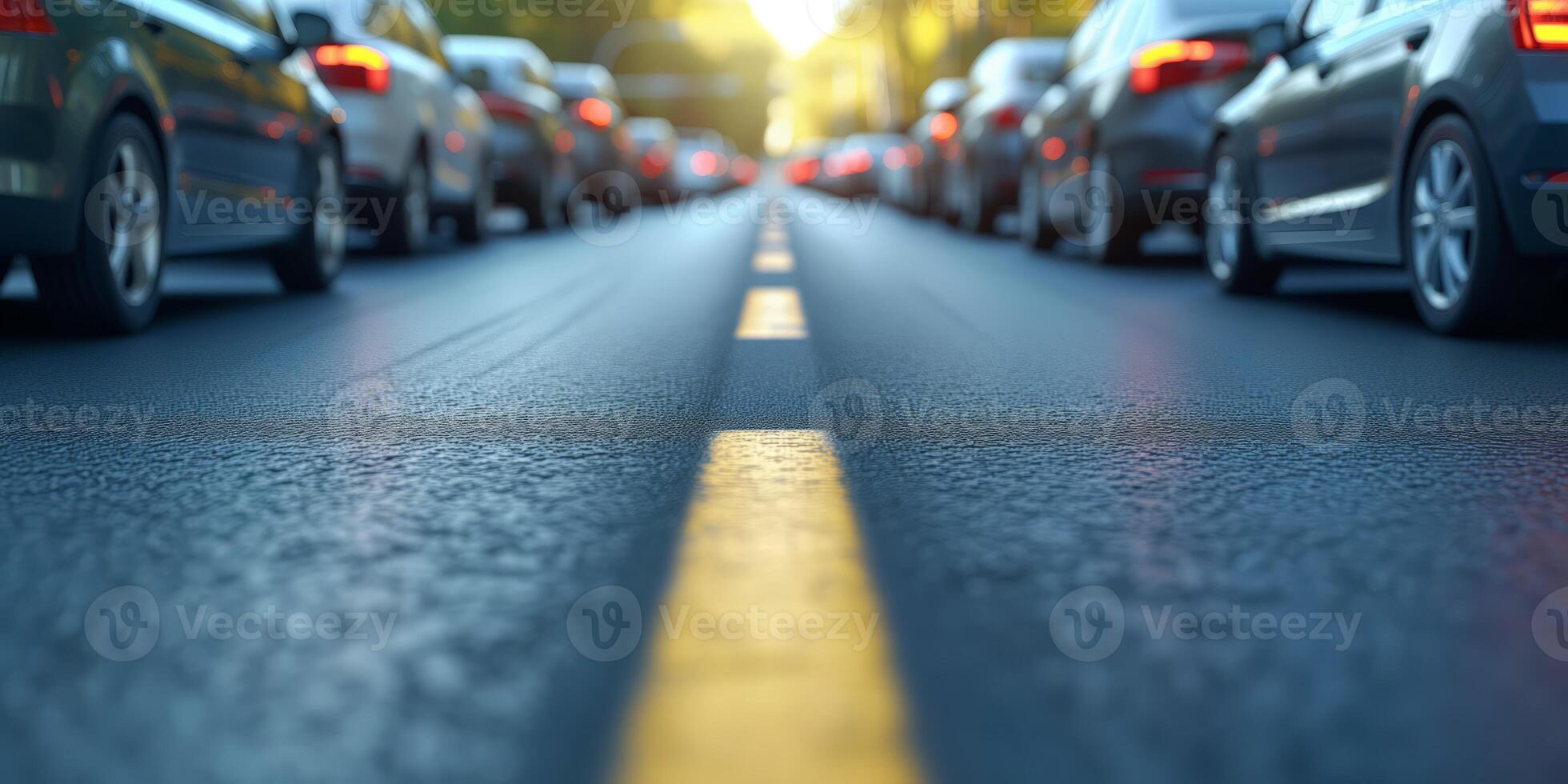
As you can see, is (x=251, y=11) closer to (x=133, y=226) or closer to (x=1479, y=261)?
(x=133, y=226)

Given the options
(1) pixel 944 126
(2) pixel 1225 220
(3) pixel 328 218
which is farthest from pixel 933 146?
(3) pixel 328 218

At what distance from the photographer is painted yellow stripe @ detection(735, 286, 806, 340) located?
7.00 metres

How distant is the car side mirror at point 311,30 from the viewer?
8.34 meters

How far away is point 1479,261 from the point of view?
20.2ft

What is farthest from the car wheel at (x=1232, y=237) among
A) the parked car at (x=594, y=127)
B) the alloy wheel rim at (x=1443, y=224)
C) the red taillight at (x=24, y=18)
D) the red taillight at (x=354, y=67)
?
the parked car at (x=594, y=127)

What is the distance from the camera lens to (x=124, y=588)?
2.76 metres

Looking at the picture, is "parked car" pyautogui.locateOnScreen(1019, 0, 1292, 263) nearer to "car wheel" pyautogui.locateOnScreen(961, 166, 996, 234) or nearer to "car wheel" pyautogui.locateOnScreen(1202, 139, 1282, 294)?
"car wheel" pyautogui.locateOnScreen(1202, 139, 1282, 294)

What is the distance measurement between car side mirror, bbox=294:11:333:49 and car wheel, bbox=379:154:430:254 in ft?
10.5

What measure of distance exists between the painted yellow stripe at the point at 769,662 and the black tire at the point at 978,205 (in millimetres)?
12571

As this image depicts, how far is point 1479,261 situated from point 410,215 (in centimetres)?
775

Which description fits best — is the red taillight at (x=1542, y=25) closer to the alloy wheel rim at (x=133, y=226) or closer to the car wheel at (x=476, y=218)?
the alloy wheel rim at (x=133, y=226)

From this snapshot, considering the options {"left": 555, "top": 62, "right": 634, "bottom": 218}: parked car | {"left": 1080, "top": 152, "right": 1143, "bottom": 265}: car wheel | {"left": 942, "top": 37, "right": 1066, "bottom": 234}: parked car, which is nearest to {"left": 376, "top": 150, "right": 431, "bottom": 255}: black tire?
{"left": 1080, "top": 152, "right": 1143, "bottom": 265}: car wheel

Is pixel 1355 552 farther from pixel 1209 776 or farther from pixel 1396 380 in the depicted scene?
pixel 1396 380

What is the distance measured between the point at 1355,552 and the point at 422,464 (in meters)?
1.97
